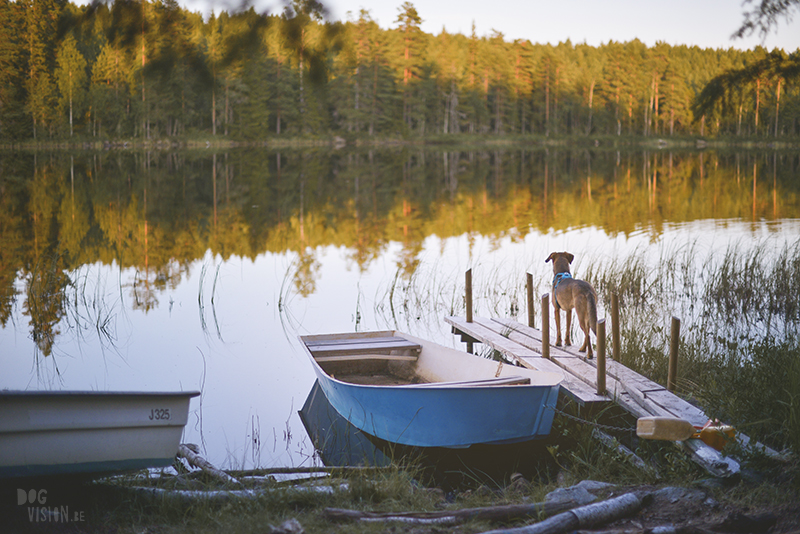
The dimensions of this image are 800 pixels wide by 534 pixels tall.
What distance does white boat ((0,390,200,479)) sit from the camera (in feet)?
15.5

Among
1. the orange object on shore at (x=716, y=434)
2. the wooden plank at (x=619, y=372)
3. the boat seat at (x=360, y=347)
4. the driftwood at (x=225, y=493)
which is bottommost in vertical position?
the driftwood at (x=225, y=493)

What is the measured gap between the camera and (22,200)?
24.5 m

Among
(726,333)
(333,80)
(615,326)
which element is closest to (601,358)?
(615,326)

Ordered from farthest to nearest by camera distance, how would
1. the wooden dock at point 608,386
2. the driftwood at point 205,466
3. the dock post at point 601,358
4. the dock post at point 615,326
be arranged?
1. the dock post at point 615,326
2. the dock post at point 601,358
3. the driftwood at point 205,466
4. the wooden dock at point 608,386

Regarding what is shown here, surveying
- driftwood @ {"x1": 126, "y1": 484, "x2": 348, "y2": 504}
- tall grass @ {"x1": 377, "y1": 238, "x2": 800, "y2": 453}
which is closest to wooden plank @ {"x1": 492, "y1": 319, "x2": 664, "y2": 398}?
tall grass @ {"x1": 377, "y1": 238, "x2": 800, "y2": 453}

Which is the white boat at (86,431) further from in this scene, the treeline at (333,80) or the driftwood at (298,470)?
the treeline at (333,80)

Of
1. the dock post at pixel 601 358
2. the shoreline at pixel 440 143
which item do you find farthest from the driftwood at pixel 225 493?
the shoreline at pixel 440 143

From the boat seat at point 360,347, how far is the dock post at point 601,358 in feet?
8.38

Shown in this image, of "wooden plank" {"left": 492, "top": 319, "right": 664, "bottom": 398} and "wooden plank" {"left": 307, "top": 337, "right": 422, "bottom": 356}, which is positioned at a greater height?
"wooden plank" {"left": 492, "top": 319, "right": 664, "bottom": 398}

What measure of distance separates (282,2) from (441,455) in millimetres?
4742

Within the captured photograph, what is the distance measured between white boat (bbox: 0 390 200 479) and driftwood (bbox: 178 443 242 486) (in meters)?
0.59

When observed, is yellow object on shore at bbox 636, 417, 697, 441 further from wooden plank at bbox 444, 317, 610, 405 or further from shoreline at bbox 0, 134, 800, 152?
shoreline at bbox 0, 134, 800, 152

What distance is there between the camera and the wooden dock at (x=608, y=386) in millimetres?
5215

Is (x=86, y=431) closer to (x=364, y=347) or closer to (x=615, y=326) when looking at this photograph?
(x=364, y=347)
